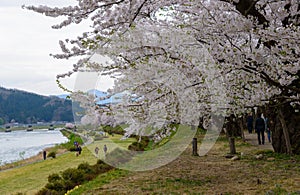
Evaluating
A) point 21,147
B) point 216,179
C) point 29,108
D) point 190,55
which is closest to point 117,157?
point 216,179

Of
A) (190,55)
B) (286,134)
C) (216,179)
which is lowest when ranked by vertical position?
(216,179)

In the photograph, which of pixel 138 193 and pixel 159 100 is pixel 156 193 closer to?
pixel 138 193

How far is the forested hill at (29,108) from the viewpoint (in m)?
95.6

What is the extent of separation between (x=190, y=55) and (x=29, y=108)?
329 ft

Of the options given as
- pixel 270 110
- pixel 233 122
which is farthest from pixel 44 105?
pixel 270 110

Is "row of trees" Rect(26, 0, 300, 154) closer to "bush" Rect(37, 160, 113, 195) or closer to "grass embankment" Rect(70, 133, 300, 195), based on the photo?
"grass embankment" Rect(70, 133, 300, 195)

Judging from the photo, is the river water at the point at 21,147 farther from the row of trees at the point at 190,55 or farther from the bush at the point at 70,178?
the row of trees at the point at 190,55

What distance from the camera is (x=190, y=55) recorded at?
610 centimetres

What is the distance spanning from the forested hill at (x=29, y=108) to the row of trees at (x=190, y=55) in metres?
89.5

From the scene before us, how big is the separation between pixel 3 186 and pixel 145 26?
29.0ft

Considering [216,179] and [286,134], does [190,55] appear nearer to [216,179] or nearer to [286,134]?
[216,179]

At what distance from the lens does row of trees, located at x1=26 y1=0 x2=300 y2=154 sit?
4.18 metres

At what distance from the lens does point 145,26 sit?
19.7ft

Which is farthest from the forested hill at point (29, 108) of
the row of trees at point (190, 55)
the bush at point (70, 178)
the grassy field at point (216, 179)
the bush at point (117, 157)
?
the row of trees at point (190, 55)
